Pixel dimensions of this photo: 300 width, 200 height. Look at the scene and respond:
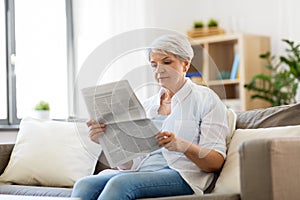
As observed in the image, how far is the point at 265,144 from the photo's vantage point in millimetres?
1848

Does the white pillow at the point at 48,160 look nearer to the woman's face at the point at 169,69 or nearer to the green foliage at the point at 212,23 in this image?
the woman's face at the point at 169,69

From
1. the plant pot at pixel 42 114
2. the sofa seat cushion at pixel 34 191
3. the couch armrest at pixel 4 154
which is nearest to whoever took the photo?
the sofa seat cushion at pixel 34 191

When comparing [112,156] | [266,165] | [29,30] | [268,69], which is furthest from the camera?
[268,69]

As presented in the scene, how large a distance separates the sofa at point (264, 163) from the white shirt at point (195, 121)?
81 mm

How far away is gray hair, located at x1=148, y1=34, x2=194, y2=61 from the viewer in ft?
6.73

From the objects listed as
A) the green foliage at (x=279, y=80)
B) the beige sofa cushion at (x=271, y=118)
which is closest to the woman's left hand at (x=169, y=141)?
the beige sofa cushion at (x=271, y=118)

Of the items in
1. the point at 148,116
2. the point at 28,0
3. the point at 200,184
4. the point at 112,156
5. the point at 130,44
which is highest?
the point at 28,0

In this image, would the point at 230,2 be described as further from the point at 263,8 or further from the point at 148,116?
the point at 148,116

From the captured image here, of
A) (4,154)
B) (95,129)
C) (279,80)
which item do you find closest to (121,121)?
(95,129)

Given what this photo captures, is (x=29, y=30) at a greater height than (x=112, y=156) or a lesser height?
greater

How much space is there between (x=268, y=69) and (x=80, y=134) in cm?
282

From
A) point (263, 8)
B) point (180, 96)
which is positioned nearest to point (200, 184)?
point (180, 96)

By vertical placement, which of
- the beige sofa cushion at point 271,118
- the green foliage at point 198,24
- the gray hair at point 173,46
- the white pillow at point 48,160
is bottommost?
the white pillow at point 48,160

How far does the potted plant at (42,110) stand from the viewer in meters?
3.94
